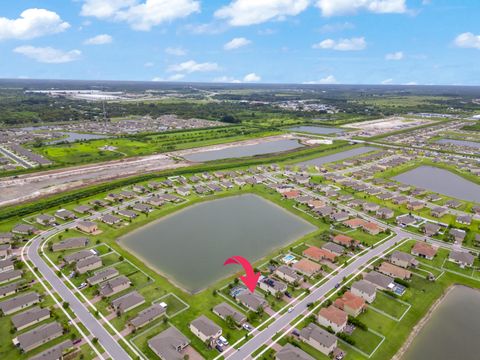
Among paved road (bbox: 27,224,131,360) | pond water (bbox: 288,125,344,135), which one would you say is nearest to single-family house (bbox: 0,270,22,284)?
paved road (bbox: 27,224,131,360)

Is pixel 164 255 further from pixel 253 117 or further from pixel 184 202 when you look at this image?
pixel 253 117

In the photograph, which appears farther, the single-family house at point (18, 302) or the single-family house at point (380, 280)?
the single-family house at point (380, 280)

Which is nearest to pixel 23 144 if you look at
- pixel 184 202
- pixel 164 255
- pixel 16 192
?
pixel 16 192

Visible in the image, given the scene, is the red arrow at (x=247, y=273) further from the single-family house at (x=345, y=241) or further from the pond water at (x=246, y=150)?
the pond water at (x=246, y=150)

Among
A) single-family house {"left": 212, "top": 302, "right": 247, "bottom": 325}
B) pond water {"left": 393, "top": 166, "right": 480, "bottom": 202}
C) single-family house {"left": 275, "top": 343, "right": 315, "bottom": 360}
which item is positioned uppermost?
pond water {"left": 393, "top": 166, "right": 480, "bottom": 202}

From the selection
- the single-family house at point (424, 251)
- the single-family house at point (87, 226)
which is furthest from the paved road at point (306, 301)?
the single-family house at point (87, 226)

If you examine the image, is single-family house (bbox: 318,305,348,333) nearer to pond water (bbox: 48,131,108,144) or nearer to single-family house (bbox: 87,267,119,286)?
single-family house (bbox: 87,267,119,286)

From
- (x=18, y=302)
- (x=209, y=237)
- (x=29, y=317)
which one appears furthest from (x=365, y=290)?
(x=18, y=302)
